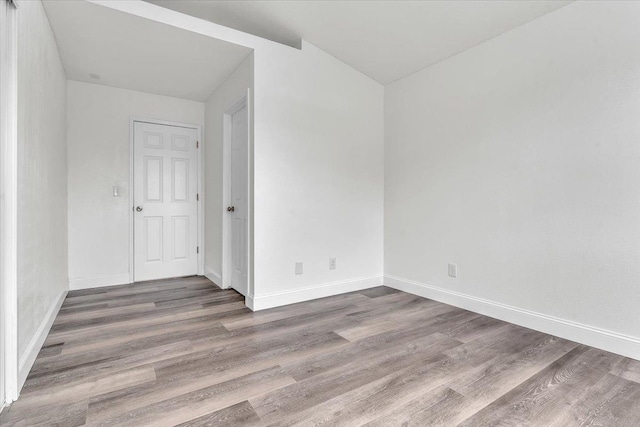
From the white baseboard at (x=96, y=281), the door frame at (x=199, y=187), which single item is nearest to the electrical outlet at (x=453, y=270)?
the door frame at (x=199, y=187)

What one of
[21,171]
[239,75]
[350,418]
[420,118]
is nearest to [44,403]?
[21,171]

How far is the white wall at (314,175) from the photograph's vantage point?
125 inches

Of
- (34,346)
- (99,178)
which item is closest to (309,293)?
(34,346)

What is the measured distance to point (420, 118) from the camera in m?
3.57

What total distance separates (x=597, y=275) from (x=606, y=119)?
1.09m

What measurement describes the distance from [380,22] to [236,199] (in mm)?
2300

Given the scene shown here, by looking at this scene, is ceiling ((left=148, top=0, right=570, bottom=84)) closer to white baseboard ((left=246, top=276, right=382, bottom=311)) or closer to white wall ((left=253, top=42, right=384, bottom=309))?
white wall ((left=253, top=42, right=384, bottom=309))

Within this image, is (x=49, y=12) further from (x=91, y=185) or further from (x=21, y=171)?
(x=91, y=185)

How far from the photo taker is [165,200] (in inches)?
171

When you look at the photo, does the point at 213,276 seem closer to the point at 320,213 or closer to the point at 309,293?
the point at 309,293

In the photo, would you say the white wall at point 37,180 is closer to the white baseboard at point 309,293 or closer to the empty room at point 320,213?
the empty room at point 320,213

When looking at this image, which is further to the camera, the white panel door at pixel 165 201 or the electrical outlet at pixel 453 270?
the white panel door at pixel 165 201

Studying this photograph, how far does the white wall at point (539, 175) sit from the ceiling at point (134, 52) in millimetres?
2192

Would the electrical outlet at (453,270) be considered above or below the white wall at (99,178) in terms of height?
below
